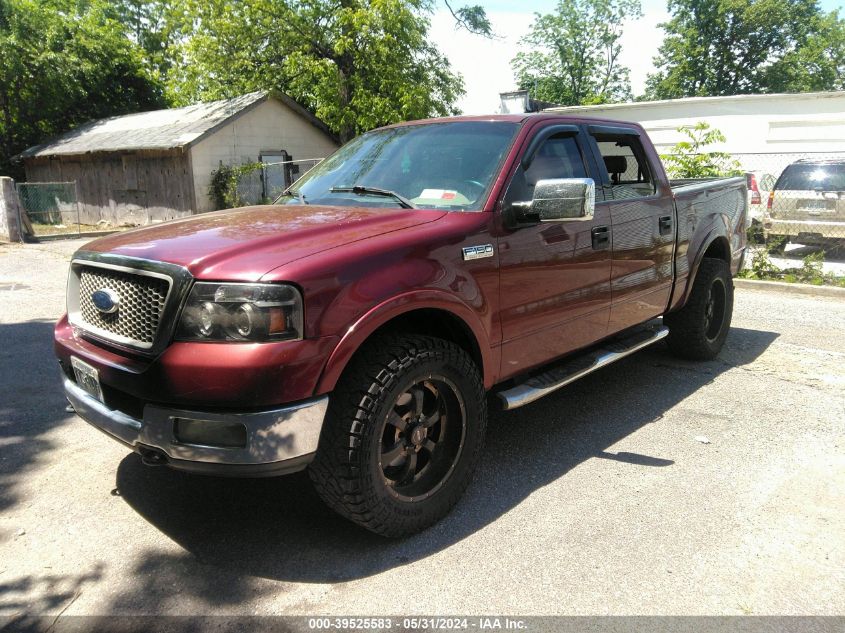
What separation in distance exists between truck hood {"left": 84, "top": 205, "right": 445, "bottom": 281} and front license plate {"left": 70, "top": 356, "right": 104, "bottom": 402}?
0.53 m

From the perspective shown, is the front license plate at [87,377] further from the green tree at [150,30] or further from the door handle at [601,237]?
the green tree at [150,30]

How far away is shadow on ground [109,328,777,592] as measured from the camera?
290 cm

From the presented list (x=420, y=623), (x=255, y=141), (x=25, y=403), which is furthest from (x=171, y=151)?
(x=420, y=623)

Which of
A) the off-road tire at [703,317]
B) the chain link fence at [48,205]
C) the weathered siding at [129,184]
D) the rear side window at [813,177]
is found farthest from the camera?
the weathered siding at [129,184]

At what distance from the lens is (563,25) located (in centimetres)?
5322

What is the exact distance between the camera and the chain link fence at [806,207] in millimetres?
Result: 10922

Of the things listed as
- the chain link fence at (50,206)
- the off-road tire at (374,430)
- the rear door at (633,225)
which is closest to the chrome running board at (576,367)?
the rear door at (633,225)

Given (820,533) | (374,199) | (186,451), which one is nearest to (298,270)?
(186,451)

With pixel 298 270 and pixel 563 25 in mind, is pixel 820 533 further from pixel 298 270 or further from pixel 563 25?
pixel 563 25

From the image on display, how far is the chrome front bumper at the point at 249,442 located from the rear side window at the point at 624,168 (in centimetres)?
265

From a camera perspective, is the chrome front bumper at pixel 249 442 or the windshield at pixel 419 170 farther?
the windshield at pixel 419 170

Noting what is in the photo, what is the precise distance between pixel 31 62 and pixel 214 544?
28.0 meters

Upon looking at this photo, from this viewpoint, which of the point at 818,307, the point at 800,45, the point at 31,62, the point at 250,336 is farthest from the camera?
the point at 800,45

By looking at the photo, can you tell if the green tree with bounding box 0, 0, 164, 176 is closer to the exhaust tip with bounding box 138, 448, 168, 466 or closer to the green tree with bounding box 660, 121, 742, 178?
the green tree with bounding box 660, 121, 742, 178
